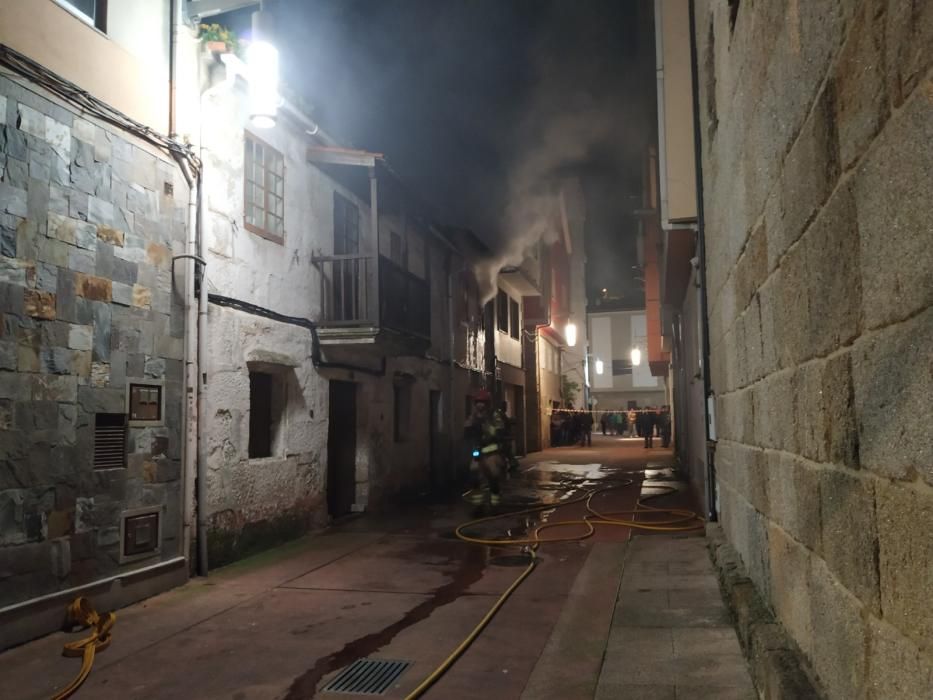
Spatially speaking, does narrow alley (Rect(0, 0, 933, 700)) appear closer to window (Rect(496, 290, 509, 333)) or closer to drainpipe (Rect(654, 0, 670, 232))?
drainpipe (Rect(654, 0, 670, 232))

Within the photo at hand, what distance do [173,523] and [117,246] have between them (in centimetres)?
272

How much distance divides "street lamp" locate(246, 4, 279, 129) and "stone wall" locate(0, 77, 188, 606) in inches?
49.7

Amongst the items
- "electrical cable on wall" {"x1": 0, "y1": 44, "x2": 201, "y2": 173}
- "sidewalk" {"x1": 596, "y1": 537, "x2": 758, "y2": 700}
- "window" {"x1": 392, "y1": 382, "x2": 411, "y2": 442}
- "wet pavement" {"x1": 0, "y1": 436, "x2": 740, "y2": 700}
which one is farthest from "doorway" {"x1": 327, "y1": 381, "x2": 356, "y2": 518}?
"sidewalk" {"x1": 596, "y1": 537, "x2": 758, "y2": 700}

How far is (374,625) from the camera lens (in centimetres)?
572

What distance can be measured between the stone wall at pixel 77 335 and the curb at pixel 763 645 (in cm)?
509

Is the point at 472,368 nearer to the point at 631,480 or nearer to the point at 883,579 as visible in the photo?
the point at 631,480

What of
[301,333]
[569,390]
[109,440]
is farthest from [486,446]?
[569,390]

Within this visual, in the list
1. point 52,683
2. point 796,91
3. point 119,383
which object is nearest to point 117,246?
point 119,383

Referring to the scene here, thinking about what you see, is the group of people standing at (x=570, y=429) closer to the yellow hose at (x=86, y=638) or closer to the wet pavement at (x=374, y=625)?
the wet pavement at (x=374, y=625)

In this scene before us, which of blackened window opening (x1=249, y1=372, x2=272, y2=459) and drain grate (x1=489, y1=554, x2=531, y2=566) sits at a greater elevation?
blackened window opening (x1=249, y1=372, x2=272, y2=459)

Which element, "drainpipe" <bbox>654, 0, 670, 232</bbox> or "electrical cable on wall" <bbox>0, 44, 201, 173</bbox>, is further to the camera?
"drainpipe" <bbox>654, 0, 670, 232</bbox>

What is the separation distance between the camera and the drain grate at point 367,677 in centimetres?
439

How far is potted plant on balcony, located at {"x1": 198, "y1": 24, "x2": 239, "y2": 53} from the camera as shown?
303 inches

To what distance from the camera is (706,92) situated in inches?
232
